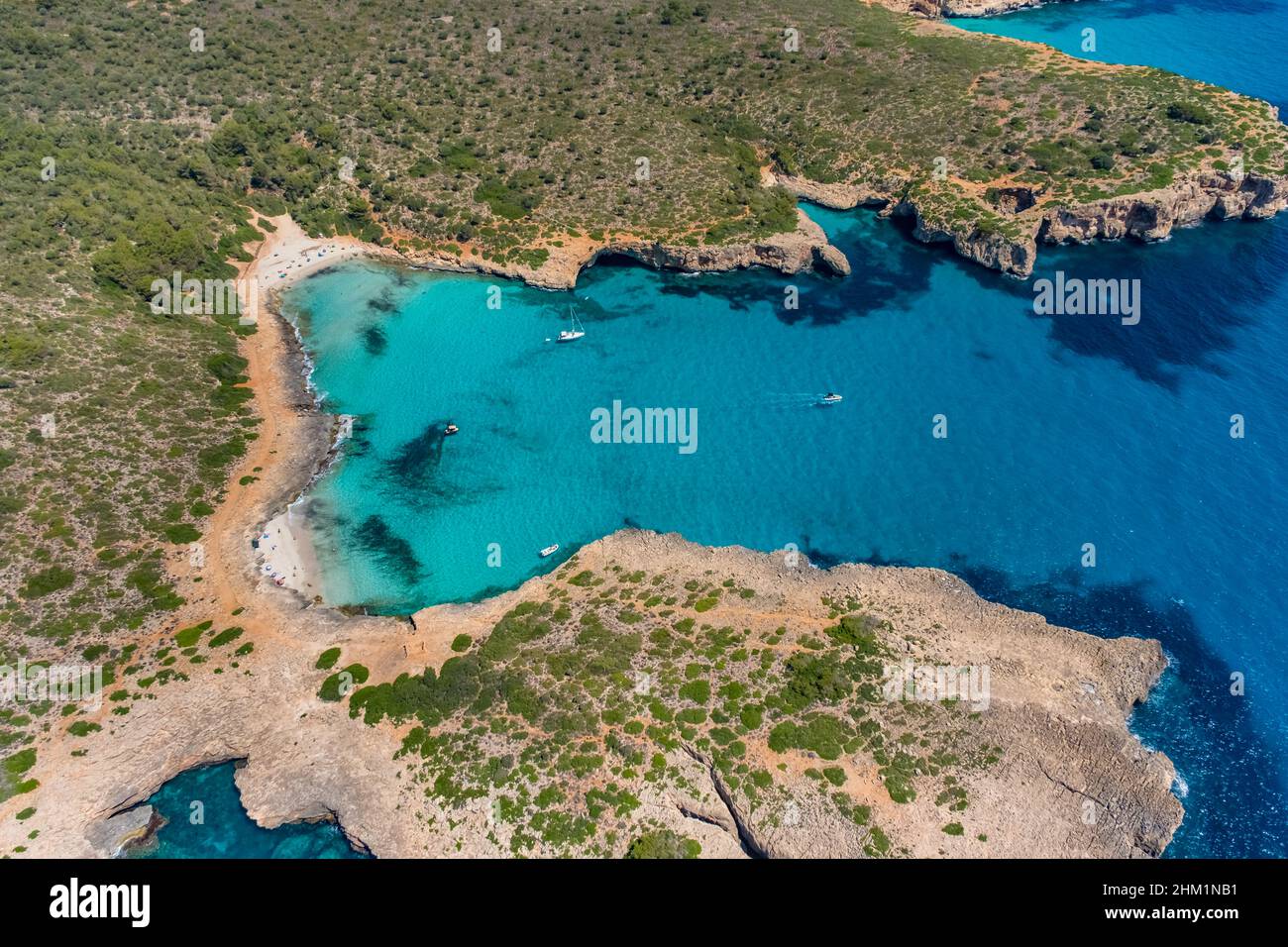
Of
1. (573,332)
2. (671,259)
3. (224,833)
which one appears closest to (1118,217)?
(671,259)

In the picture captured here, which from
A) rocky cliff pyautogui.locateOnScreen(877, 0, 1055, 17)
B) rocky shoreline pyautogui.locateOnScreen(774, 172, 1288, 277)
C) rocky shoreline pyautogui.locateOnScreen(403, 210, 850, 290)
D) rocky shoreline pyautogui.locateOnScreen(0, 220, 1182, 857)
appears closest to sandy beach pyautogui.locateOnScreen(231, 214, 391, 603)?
rocky shoreline pyautogui.locateOnScreen(0, 220, 1182, 857)

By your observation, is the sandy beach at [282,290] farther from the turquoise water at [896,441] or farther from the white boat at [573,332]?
the white boat at [573,332]

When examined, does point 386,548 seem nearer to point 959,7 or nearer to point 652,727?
point 652,727

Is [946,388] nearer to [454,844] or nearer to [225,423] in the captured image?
[454,844]

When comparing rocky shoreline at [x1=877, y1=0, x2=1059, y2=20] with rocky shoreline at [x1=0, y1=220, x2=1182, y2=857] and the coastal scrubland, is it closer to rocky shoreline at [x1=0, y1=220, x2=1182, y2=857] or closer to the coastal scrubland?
the coastal scrubland

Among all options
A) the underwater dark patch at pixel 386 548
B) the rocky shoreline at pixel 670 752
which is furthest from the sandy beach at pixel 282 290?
the underwater dark patch at pixel 386 548

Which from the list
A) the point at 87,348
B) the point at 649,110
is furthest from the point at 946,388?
the point at 87,348
